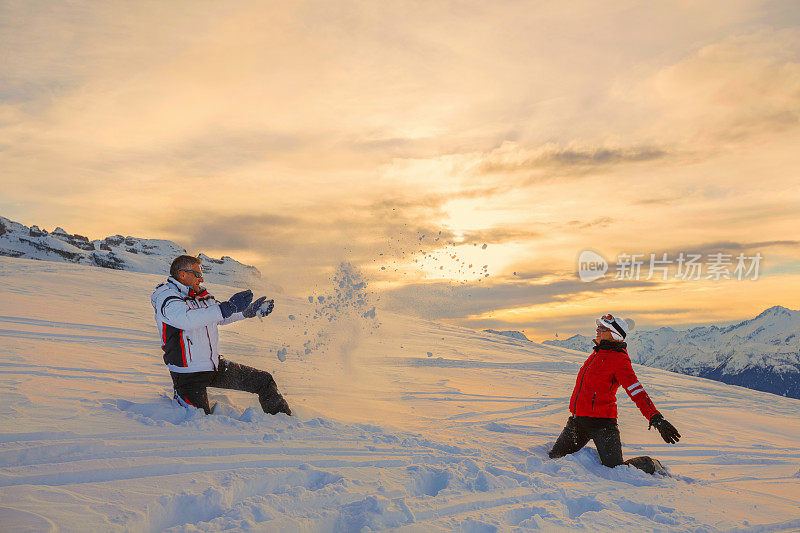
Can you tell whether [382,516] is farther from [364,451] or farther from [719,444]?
[719,444]

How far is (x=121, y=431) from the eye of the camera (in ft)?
14.2

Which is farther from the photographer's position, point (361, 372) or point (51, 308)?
point (51, 308)

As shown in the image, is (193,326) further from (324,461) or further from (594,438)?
(594,438)

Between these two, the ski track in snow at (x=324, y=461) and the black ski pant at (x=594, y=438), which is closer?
the ski track in snow at (x=324, y=461)

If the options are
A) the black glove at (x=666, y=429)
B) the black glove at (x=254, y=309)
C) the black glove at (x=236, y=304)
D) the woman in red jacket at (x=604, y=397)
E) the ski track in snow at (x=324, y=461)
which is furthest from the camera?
the woman in red jacket at (x=604, y=397)

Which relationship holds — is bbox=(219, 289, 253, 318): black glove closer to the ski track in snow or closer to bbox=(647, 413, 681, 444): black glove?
the ski track in snow

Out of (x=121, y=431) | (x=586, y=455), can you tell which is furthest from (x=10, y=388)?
(x=586, y=455)

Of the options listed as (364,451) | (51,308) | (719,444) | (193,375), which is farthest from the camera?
(51,308)

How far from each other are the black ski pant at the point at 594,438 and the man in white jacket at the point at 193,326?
128 inches

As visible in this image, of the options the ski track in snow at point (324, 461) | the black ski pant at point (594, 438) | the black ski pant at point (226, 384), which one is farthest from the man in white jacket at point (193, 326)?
the black ski pant at point (594, 438)

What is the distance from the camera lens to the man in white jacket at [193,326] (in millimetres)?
4723

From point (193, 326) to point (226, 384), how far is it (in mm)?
855

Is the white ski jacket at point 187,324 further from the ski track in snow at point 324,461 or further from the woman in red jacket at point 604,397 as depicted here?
the woman in red jacket at point 604,397

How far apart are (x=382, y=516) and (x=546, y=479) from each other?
72.2 inches
